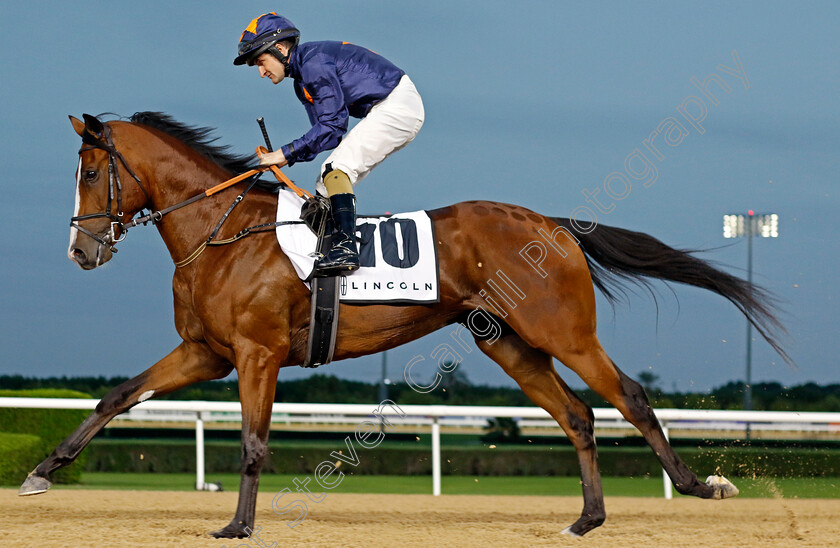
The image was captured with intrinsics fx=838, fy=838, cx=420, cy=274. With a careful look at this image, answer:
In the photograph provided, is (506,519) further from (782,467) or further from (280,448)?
(782,467)

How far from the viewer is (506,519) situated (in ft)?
15.5

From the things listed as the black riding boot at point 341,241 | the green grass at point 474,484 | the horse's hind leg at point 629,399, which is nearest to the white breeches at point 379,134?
the black riding boot at point 341,241

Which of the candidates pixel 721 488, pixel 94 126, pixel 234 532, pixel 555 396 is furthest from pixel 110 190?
pixel 721 488

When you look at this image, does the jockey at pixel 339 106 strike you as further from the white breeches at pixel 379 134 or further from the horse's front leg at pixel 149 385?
the horse's front leg at pixel 149 385

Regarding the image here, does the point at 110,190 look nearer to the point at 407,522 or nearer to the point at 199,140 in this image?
the point at 199,140

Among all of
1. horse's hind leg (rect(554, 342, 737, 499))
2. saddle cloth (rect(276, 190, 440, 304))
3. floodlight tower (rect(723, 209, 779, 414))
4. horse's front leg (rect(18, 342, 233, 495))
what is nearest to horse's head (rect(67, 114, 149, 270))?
horse's front leg (rect(18, 342, 233, 495))

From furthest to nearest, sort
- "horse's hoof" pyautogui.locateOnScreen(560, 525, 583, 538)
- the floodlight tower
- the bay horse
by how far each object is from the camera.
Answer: the floodlight tower → "horse's hoof" pyautogui.locateOnScreen(560, 525, 583, 538) → the bay horse

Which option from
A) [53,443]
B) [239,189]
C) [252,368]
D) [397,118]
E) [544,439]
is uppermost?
[397,118]

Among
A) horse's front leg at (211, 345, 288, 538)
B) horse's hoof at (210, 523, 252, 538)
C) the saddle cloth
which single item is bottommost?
horse's hoof at (210, 523, 252, 538)

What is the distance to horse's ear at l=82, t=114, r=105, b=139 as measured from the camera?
3615 millimetres

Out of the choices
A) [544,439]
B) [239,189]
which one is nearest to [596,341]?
[239,189]

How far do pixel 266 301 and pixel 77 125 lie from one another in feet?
3.84

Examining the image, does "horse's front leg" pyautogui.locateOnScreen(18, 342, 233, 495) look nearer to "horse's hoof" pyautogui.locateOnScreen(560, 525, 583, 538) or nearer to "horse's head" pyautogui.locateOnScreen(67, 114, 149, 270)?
"horse's head" pyautogui.locateOnScreen(67, 114, 149, 270)

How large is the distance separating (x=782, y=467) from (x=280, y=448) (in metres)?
6.21
